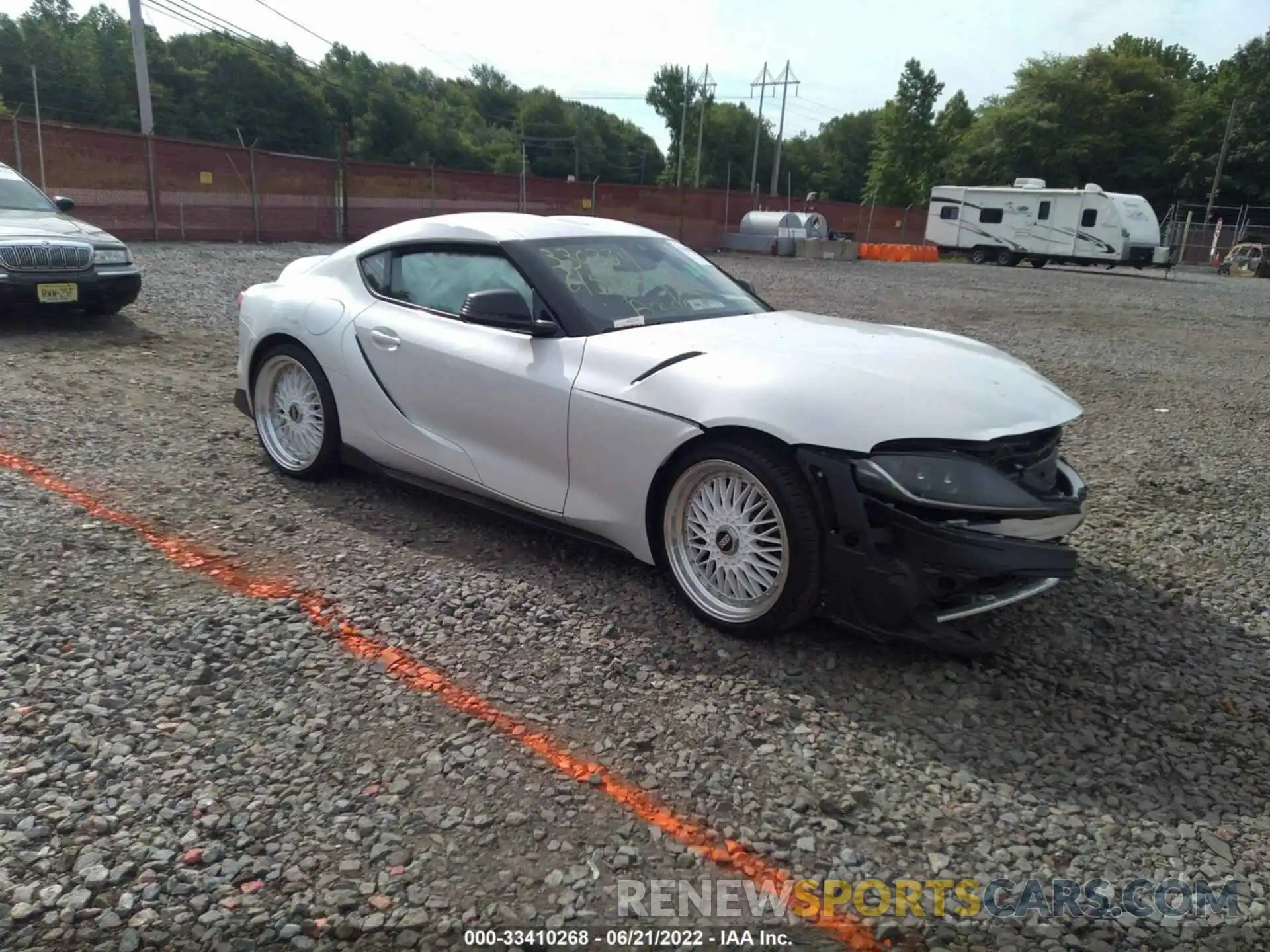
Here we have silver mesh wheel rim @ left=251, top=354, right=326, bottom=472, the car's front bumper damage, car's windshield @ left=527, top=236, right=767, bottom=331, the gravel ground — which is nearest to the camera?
the gravel ground

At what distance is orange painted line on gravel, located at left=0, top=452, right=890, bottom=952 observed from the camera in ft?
7.26

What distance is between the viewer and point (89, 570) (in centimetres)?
361

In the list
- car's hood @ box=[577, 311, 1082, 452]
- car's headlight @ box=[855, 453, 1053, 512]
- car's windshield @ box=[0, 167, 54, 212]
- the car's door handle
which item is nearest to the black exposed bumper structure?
car's windshield @ box=[0, 167, 54, 212]

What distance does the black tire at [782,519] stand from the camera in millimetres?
3027

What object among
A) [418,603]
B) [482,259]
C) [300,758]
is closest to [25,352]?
[482,259]

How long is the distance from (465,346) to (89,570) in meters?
1.70

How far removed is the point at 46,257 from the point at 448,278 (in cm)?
579

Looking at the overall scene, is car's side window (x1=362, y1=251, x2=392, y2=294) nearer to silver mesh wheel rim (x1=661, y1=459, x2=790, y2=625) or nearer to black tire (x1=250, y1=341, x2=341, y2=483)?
black tire (x1=250, y1=341, x2=341, y2=483)

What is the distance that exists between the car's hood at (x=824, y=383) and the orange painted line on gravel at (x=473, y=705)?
1197mm

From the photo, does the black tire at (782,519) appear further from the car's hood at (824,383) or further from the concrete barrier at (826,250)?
the concrete barrier at (826,250)

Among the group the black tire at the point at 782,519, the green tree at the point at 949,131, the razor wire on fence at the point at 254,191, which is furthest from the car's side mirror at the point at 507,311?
the green tree at the point at 949,131

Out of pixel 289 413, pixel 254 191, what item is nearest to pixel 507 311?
pixel 289 413

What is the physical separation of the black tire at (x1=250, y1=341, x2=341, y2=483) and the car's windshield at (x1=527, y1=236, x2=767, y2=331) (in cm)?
131

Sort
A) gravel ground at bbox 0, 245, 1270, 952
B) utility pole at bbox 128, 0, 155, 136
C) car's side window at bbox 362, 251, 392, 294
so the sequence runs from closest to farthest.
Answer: gravel ground at bbox 0, 245, 1270, 952
car's side window at bbox 362, 251, 392, 294
utility pole at bbox 128, 0, 155, 136
